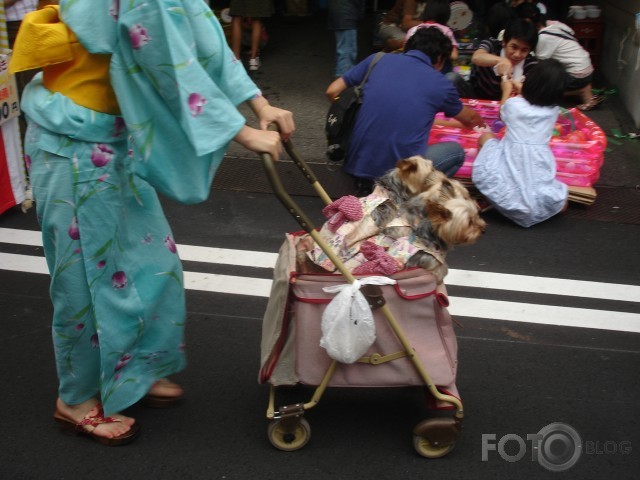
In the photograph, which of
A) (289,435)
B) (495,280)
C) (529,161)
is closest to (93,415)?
Answer: (289,435)

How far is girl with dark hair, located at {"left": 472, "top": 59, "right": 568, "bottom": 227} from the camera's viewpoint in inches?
205

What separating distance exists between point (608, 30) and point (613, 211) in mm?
3707

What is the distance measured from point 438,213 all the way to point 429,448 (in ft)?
3.04

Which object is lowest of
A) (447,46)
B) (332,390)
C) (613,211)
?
(613,211)

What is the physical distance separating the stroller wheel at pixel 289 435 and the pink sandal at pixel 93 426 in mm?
558

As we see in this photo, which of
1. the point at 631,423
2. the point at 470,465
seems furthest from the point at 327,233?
the point at 631,423

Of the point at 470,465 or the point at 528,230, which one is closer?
the point at 470,465

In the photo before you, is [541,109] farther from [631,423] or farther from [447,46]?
[631,423]

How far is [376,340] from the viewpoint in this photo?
2.86 metres

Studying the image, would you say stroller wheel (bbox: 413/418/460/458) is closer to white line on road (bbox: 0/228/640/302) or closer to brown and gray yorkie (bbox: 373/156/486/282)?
brown and gray yorkie (bbox: 373/156/486/282)

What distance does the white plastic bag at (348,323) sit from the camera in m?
2.72

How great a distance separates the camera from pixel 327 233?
3.10 meters

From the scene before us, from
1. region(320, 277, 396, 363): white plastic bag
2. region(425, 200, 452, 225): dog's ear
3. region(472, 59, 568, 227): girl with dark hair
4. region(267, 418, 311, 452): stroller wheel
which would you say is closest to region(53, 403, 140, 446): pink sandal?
region(267, 418, 311, 452): stroller wheel

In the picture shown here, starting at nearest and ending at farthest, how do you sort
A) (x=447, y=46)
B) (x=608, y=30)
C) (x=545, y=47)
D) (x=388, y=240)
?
1. (x=388, y=240)
2. (x=447, y=46)
3. (x=545, y=47)
4. (x=608, y=30)
